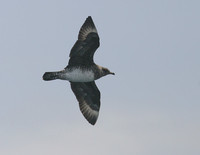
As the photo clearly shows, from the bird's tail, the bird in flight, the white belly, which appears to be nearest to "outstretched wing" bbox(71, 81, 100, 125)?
the bird in flight

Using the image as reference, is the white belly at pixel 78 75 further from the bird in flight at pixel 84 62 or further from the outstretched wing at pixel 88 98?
the outstretched wing at pixel 88 98

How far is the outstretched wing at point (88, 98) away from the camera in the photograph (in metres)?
19.2

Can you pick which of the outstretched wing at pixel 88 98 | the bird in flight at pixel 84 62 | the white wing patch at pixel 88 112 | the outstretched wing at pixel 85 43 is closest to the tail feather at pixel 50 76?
the bird in flight at pixel 84 62

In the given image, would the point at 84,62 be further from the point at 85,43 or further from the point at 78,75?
the point at 85,43

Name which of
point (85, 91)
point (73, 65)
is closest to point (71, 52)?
point (73, 65)

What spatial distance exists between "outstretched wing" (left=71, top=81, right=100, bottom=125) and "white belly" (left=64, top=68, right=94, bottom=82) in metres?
1.24

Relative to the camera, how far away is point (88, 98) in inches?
766

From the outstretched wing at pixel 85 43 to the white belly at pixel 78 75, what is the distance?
1.00 feet

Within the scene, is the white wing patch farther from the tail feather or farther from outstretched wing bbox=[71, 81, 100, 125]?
the tail feather

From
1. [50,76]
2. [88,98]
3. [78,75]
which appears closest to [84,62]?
[78,75]

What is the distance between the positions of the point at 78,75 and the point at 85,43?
1.08 metres

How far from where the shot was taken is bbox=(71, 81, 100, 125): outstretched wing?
19.2 metres

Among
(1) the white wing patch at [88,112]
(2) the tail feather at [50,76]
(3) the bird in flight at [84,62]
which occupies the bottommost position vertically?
(1) the white wing patch at [88,112]

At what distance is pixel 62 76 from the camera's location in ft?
58.2
